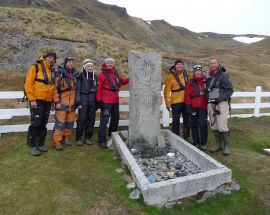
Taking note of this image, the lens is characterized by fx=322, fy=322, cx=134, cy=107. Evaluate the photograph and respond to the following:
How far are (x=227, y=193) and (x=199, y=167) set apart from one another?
1.12 m

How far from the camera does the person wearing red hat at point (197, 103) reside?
8.34 m

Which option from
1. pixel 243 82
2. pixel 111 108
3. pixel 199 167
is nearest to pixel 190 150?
pixel 199 167

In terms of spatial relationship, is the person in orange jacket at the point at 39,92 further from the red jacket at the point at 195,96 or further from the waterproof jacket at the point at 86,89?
the red jacket at the point at 195,96

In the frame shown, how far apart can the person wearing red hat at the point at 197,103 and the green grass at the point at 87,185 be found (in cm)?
A: 76

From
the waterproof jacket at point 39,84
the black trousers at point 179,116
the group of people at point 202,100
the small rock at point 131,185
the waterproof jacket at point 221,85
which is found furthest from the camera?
the black trousers at point 179,116

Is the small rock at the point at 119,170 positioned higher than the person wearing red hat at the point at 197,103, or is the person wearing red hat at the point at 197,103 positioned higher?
the person wearing red hat at the point at 197,103

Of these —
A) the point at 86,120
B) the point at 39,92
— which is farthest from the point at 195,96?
the point at 39,92

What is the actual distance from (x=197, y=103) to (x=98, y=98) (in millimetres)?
2588

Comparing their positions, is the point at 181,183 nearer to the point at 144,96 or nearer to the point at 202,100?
the point at 144,96

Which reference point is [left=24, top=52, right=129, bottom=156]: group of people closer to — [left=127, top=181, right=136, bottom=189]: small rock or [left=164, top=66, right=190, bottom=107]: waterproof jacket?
[left=164, top=66, right=190, bottom=107]: waterproof jacket

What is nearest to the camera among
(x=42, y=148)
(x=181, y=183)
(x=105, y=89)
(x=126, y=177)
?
(x=181, y=183)

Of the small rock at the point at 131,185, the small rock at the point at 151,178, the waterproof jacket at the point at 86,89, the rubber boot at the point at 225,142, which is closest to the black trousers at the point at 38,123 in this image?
the waterproof jacket at the point at 86,89

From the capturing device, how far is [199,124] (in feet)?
28.1

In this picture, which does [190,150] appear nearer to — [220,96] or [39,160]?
[220,96]
